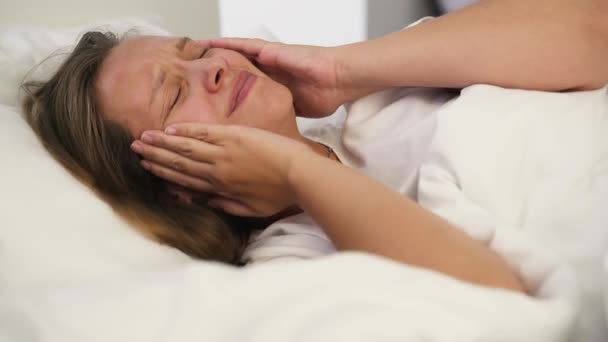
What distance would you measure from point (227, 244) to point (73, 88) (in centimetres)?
33

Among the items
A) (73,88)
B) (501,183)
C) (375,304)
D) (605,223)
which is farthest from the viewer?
(73,88)

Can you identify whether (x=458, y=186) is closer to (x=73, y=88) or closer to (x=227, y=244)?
(x=227, y=244)

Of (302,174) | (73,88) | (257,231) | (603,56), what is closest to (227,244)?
(257,231)

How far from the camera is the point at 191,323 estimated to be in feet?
1.63

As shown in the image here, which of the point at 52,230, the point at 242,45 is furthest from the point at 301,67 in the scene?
the point at 52,230

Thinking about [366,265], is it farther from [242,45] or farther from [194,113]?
[242,45]

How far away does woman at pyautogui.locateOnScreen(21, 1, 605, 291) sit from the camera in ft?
2.11

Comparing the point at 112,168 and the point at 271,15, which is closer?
the point at 112,168

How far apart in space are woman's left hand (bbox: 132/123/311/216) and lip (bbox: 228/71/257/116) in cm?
9

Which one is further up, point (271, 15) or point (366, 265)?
point (366, 265)

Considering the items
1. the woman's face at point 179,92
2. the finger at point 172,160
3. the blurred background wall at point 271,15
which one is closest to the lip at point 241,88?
the woman's face at point 179,92

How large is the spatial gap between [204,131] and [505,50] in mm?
513

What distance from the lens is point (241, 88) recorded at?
917 mm

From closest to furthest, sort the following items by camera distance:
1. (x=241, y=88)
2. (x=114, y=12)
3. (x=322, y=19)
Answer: (x=241, y=88) → (x=114, y=12) → (x=322, y=19)
